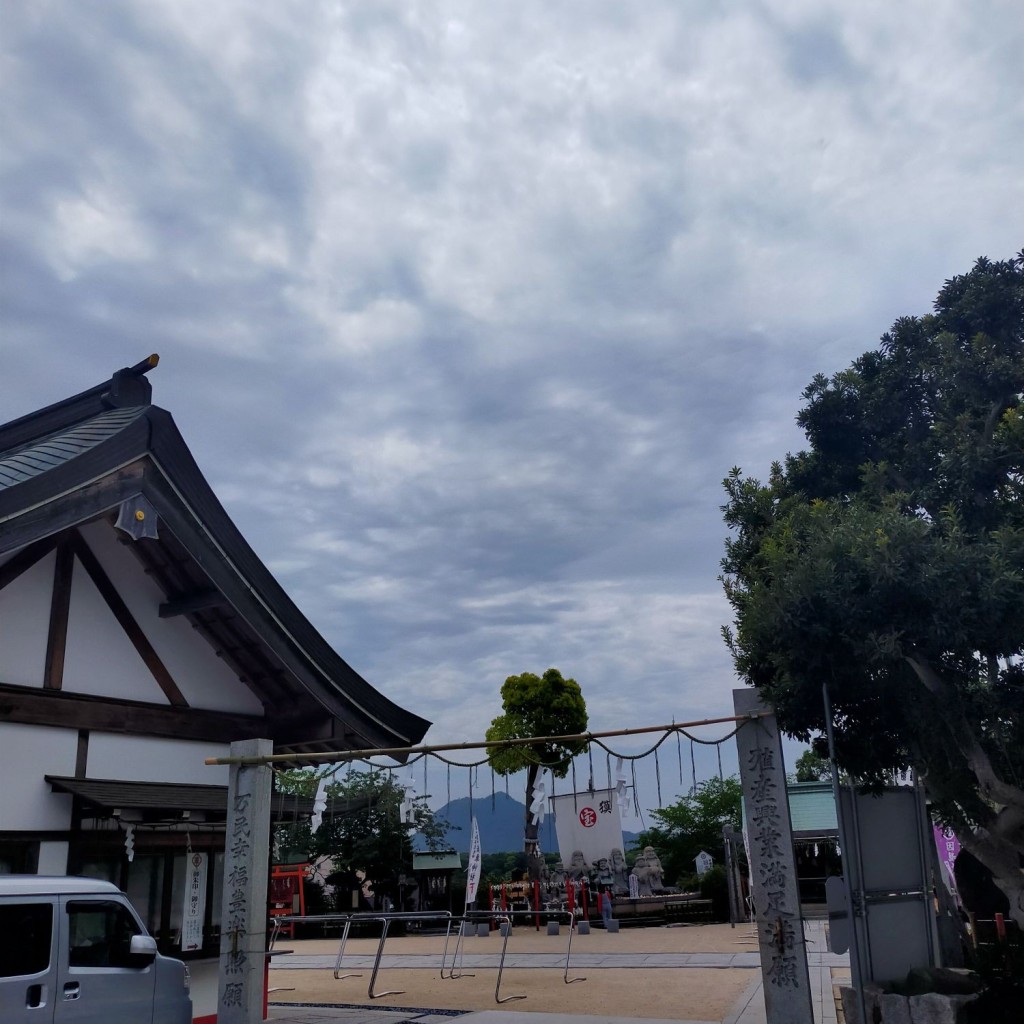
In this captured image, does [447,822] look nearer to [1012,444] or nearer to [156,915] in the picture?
[156,915]

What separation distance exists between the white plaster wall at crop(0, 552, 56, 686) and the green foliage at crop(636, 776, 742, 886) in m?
35.1

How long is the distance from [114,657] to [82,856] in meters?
2.14

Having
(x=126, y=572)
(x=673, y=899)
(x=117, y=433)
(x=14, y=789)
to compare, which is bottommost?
(x=673, y=899)

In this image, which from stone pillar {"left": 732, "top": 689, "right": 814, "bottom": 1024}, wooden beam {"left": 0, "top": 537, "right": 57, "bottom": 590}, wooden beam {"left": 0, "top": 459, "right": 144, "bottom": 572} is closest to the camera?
wooden beam {"left": 0, "top": 459, "right": 144, "bottom": 572}

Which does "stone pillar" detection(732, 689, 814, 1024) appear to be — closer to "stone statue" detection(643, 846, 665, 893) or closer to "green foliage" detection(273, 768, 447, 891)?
"green foliage" detection(273, 768, 447, 891)

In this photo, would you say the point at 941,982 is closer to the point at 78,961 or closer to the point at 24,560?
the point at 78,961

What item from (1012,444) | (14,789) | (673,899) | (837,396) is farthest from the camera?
(673,899)

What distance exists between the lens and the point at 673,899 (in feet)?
103

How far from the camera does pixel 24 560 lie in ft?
30.5

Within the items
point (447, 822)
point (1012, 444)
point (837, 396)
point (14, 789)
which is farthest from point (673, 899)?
point (14, 789)

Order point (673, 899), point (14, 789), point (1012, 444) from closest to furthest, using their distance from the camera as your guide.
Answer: point (14, 789) < point (1012, 444) < point (673, 899)

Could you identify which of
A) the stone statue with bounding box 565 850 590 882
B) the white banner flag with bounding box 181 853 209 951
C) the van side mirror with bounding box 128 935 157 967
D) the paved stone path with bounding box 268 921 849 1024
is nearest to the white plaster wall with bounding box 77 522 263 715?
the white banner flag with bounding box 181 853 209 951

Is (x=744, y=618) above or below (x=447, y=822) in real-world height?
above

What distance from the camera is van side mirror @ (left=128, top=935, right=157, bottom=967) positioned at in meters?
7.50
